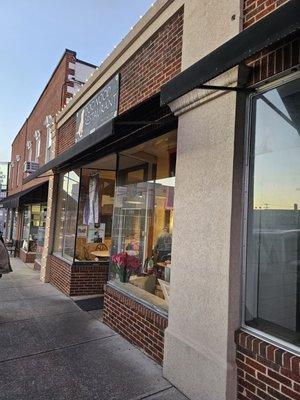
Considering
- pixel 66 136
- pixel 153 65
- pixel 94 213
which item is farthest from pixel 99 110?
pixel 66 136

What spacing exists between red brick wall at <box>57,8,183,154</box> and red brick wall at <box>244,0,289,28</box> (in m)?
1.28

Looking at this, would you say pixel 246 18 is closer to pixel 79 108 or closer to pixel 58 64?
pixel 79 108

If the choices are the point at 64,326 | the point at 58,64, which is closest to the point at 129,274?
the point at 64,326

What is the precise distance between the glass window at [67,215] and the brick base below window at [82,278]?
415 mm

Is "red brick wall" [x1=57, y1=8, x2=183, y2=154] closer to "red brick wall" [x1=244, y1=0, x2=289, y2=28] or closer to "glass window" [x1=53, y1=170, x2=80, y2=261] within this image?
"red brick wall" [x1=244, y1=0, x2=289, y2=28]

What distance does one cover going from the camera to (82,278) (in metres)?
8.78

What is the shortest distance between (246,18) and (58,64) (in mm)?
10910

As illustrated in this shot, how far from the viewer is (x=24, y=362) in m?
4.74

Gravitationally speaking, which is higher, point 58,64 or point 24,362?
point 58,64

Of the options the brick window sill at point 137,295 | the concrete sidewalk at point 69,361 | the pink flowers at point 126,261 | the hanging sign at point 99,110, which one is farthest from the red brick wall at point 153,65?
the concrete sidewalk at point 69,361

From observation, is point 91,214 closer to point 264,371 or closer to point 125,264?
point 125,264

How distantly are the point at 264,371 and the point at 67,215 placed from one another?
762 centimetres

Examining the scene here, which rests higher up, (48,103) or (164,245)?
(48,103)

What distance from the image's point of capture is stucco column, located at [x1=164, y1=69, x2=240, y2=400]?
360 cm
